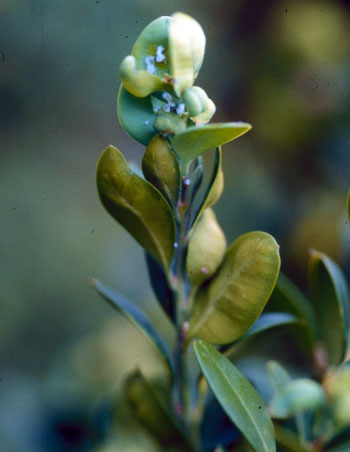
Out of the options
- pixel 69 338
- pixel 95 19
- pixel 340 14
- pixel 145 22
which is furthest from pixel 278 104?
pixel 69 338

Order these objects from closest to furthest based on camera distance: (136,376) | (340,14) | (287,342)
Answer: (136,376) < (287,342) < (340,14)

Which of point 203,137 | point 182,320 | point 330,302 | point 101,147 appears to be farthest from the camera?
point 101,147

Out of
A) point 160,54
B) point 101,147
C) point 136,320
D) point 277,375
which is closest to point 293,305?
point 277,375

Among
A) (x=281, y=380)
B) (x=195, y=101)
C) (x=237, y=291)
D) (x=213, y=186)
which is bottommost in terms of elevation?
(x=281, y=380)

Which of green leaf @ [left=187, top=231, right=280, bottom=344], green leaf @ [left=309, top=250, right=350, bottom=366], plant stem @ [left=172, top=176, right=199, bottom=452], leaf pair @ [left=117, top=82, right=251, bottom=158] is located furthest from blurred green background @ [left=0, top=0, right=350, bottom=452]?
leaf pair @ [left=117, top=82, right=251, bottom=158]

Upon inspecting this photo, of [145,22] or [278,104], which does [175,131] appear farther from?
A: [145,22]

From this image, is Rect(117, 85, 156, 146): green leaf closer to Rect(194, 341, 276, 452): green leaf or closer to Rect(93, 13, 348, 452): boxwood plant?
Rect(93, 13, 348, 452): boxwood plant

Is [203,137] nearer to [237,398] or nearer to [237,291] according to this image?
[237,291]

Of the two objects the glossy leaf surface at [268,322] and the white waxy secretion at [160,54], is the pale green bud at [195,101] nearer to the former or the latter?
→ the white waxy secretion at [160,54]
